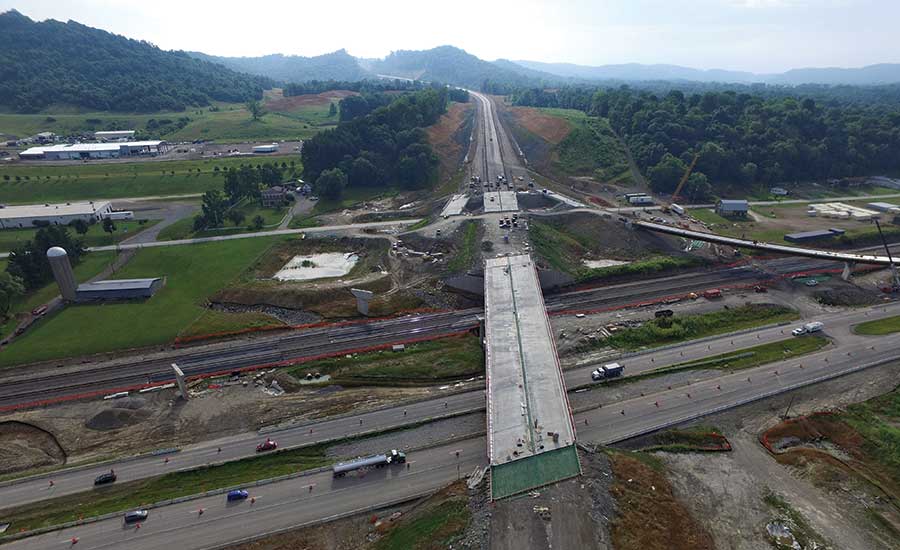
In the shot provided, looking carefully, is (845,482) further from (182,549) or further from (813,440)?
(182,549)

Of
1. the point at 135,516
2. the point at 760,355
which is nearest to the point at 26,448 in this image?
the point at 135,516

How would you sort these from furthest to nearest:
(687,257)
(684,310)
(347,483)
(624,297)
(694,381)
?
1. (687,257)
2. (624,297)
3. (684,310)
4. (694,381)
5. (347,483)

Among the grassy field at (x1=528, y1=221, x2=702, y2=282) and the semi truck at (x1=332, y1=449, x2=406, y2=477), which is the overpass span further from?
the semi truck at (x1=332, y1=449, x2=406, y2=477)

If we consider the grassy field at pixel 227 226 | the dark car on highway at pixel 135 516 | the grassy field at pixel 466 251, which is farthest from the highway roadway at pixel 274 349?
the grassy field at pixel 227 226

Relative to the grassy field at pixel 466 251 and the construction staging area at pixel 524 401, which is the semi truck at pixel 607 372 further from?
the grassy field at pixel 466 251

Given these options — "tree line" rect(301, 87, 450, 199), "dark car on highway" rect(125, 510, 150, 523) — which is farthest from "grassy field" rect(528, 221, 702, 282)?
"dark car on highway" rect(125, 510, 150, 523)

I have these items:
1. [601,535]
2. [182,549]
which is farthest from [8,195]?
[601,535]

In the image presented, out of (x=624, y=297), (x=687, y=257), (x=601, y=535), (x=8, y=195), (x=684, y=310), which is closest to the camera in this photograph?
(x=601, y=535)
